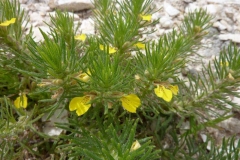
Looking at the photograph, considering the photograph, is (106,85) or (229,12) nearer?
(106,85)

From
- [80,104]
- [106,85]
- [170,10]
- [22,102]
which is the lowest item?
[22,102]

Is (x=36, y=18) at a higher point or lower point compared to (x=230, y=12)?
lower

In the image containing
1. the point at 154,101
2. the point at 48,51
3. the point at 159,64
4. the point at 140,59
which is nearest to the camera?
the point at 48,51

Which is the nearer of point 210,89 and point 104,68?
point 104,68

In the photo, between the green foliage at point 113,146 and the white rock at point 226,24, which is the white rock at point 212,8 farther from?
the green foliage at point 113,146

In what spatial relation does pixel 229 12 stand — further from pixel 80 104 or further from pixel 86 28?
pixel 80 104

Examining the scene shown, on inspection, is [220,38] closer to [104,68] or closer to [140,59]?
[140,59]

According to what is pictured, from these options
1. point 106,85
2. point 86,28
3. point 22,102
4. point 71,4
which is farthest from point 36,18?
point 106,85

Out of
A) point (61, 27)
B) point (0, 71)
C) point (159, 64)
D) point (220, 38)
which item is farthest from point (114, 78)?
point (220, 38)

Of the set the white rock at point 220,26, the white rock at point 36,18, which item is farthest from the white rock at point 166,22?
the white rock at point 36,18
